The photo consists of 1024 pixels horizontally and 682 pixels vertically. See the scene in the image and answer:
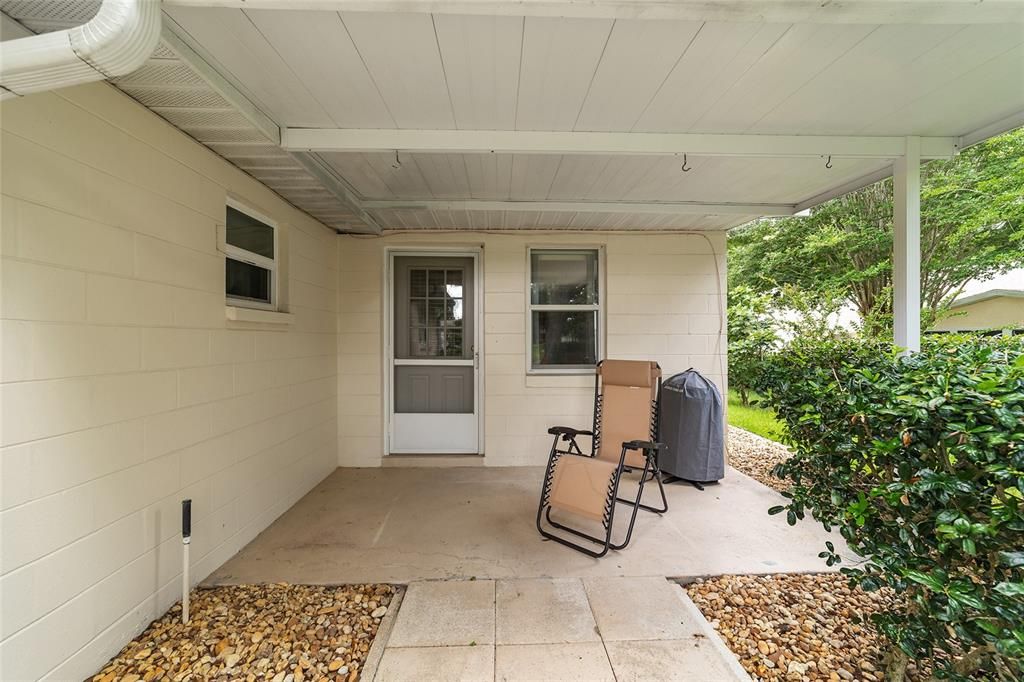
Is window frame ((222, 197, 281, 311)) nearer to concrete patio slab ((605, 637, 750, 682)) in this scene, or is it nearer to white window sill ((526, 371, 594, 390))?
white window sill ((526, 371, 594, 390))

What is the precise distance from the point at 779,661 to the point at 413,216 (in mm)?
3782

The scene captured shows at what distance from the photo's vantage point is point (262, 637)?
5.43 feet

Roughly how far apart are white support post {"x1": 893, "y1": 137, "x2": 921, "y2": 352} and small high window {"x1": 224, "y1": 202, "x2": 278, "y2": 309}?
163 inches

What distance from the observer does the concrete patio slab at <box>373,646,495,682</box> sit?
1428mm

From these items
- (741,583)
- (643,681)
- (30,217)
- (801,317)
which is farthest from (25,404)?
(801,317)

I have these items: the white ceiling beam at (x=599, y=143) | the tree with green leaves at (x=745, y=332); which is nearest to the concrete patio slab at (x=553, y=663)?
the white ceiling beam at (x=599, y=143)

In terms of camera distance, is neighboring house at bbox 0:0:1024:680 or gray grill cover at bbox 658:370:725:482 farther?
gray grill cover at bbox 658:370:725:482

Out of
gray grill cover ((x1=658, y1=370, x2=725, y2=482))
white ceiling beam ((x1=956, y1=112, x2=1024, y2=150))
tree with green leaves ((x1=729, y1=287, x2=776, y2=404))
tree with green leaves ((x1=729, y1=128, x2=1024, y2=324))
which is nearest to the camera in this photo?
white ceiling beam ((x1=956, y1=112, x2=1024, y2=150))

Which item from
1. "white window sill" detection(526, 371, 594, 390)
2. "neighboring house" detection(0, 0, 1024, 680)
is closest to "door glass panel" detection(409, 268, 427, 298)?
"neighboring house" detection(0, 0, 1024, 680)

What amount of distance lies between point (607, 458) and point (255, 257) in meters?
2.99

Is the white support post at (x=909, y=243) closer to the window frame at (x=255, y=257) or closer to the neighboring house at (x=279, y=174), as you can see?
the neighboring house at (x=279, y=174)

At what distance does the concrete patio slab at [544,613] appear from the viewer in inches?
64.1

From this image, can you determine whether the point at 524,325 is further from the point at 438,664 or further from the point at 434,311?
the point at 438,664

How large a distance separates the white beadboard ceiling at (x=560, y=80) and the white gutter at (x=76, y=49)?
0.16 m
